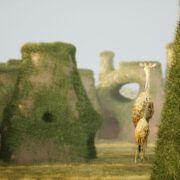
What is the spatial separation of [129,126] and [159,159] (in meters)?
18.0

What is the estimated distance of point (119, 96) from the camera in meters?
27.5

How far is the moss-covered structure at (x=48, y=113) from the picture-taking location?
11.6 meters

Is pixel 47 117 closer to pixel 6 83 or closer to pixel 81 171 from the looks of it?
pixel 6 83

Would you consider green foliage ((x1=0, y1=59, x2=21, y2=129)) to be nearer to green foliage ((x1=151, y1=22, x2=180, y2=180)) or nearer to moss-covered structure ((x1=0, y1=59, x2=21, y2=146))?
moss-covered structure ((x1=0, y1=59, x2=21, y2=146))

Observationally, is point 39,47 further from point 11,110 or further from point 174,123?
point 174,123

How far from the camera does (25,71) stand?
1242 centimetres

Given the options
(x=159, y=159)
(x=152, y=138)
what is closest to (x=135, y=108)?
(x=159, y=159)

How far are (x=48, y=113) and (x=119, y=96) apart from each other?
634 inches


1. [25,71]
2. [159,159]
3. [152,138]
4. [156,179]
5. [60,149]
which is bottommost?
[152,138]

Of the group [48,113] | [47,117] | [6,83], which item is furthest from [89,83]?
[48,113]

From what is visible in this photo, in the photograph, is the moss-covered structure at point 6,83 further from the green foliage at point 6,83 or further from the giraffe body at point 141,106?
the giraffe body at point 141,106

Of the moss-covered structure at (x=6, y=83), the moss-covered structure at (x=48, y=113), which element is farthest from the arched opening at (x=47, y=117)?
the moss-covered structure at (x=6, y=83)

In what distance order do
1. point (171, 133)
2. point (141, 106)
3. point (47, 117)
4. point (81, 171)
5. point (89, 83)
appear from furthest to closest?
1. point (89, 83)
2. point (47, 117)
3. point (141, 106)
4. point (81, 171)
5. point (171, 133)

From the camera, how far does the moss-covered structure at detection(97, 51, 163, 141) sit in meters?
22.9
